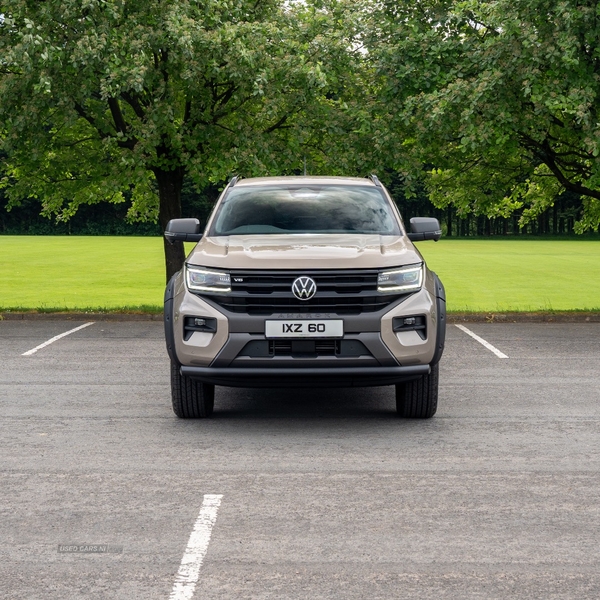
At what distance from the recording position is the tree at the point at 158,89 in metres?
14.8

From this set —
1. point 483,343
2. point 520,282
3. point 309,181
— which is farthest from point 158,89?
point 520,282

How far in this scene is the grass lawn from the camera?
74.5 ft

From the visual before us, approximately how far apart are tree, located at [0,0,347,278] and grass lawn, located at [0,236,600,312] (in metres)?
2.57

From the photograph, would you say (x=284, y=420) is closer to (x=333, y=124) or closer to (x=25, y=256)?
(x=333, y=124)

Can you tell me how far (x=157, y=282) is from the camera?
30.9m

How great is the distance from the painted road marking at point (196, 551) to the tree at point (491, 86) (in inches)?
399

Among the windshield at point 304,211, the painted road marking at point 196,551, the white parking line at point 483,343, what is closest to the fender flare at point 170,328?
the windshield at point 304,211

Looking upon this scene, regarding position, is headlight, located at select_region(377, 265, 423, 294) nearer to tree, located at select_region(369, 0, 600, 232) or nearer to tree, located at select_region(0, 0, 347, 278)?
tree, located at select_region(369, 0, 600, 232)

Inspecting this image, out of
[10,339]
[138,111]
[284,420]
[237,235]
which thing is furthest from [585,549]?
[138,111]

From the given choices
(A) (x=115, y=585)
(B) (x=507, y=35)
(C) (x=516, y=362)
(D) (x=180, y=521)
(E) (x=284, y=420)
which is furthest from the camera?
(B) (x=507, y=35)

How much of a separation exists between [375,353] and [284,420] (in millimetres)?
1131

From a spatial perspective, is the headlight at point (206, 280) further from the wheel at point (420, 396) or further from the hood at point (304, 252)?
the wheel at point (420, 396)

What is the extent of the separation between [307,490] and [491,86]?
10175 millimetres

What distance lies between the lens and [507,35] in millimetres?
14898
